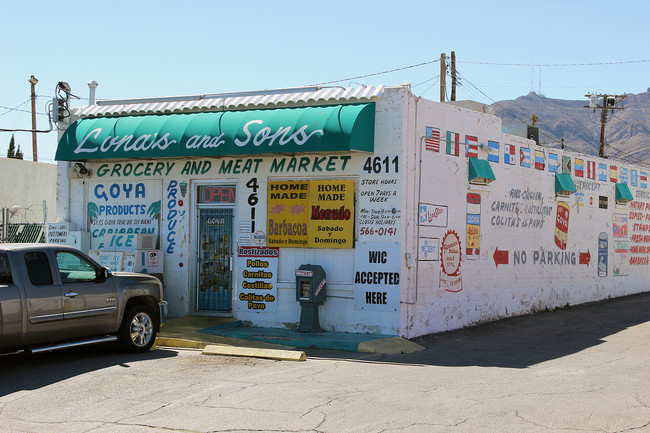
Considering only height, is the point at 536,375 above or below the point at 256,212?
below

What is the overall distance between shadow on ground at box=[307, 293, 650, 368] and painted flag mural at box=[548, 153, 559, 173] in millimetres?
3729

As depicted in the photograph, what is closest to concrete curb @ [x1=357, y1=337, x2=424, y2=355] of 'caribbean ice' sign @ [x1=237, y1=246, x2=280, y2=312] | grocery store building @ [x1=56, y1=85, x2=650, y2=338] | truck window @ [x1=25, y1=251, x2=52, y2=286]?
grocery store building @ [x1=56, y1=85, x2=650, y2=338]

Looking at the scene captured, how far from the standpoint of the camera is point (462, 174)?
1625 centimetres

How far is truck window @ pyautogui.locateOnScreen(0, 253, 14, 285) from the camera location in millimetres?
10406

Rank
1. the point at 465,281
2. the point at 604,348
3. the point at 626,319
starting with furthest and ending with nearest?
the point at 626,319 → the point at 465,281 → the point at 604,348

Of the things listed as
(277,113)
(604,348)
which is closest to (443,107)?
(277,113)

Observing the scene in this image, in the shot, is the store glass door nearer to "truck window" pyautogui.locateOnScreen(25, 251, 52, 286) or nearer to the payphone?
the payphone

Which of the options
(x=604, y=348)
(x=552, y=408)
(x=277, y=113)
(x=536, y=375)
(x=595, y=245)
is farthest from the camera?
(x=595, y=245)

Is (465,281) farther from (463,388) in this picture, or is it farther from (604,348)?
(463,388)

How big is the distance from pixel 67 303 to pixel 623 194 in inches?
702

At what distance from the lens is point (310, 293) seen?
14.4 m

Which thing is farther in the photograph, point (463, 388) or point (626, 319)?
point (626, 319)

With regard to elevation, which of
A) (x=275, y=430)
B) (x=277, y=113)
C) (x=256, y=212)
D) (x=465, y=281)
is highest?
(x=277, y=113)

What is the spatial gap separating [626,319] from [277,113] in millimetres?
9937
